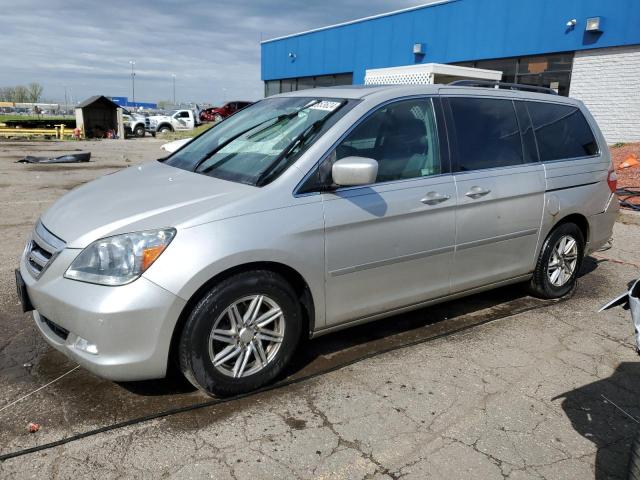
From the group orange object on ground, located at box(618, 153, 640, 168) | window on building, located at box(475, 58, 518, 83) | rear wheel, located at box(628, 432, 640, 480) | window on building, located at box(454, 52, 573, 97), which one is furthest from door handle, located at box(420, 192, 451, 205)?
window on building, located at box(475, 58, 518, 83)

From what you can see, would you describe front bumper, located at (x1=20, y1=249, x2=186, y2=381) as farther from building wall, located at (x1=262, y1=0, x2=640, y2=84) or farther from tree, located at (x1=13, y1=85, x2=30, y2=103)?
tree, located at (x1=13, y1=85, x2=30, y2=103)

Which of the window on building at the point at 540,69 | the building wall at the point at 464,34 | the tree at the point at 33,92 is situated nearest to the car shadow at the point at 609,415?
the building wall at the point at 464,34

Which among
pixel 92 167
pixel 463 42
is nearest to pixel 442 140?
pixel 92 167

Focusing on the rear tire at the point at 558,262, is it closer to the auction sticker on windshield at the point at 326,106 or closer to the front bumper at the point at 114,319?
the auction sticker on windshield at the point at 326,106

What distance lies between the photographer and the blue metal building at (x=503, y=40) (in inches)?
624

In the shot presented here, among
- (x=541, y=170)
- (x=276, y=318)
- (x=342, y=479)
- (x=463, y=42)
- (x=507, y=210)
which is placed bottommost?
(x=342, y=479)

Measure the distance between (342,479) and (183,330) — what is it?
1.10m

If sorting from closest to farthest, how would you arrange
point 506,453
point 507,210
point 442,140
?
point 506,453
point 442,140
point 507,210

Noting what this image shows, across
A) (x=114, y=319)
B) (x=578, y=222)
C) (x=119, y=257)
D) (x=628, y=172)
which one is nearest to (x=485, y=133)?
(x=578, y=222)

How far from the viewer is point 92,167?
15258 mm

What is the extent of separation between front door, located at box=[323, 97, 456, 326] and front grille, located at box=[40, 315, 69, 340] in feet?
4.87

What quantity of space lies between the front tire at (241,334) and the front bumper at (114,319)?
0.45 ft

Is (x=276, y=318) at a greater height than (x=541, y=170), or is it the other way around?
(x=541, y=170)

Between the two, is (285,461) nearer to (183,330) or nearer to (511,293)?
(183,330)
